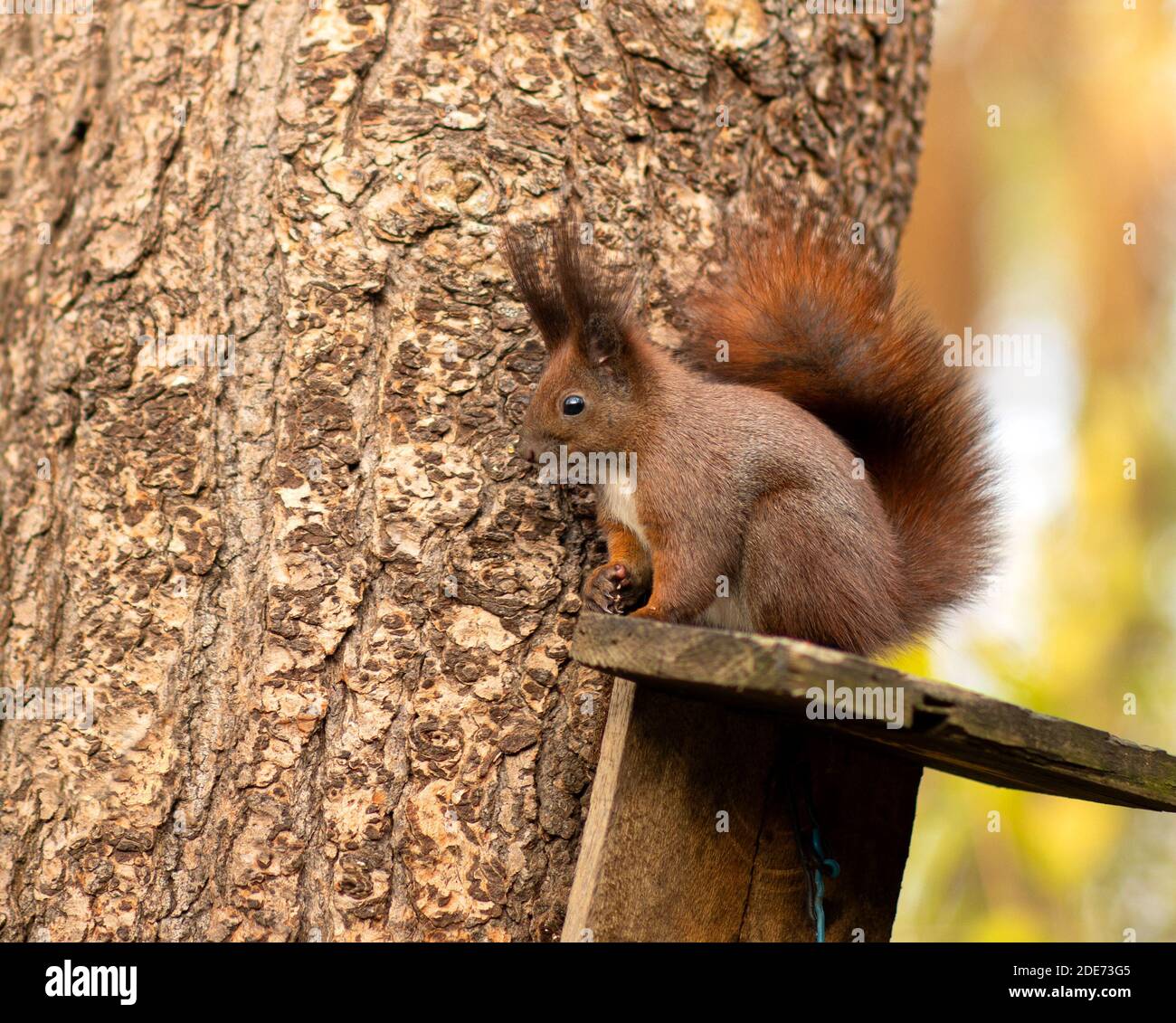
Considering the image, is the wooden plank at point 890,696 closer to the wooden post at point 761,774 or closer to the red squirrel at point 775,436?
the wooden post at point 761,774

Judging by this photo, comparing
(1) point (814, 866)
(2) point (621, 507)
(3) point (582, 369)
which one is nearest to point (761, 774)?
(1) point (814, 866)

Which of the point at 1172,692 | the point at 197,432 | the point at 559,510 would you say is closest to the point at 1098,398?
the point at 1172,692

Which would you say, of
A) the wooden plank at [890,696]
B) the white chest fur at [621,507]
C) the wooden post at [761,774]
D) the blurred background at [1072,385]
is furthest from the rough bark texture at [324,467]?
the blurred background at [1072,385]

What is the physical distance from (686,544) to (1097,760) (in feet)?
1.54

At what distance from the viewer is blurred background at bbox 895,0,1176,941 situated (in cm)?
334

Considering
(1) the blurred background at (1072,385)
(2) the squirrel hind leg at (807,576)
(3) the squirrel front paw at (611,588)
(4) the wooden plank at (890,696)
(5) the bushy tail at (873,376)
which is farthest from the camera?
(1) the blurred background at (1072,385)

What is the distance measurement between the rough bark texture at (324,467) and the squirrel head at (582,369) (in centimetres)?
8

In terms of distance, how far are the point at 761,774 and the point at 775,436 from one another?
38cm

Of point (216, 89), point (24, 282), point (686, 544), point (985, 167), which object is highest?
point (985, 167)

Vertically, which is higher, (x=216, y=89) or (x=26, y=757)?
(x=216, y=89)

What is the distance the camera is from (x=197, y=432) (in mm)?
1562

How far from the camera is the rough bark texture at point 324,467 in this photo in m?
1.46

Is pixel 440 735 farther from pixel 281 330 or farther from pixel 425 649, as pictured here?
pixel 281 330

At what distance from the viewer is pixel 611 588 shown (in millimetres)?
1436
